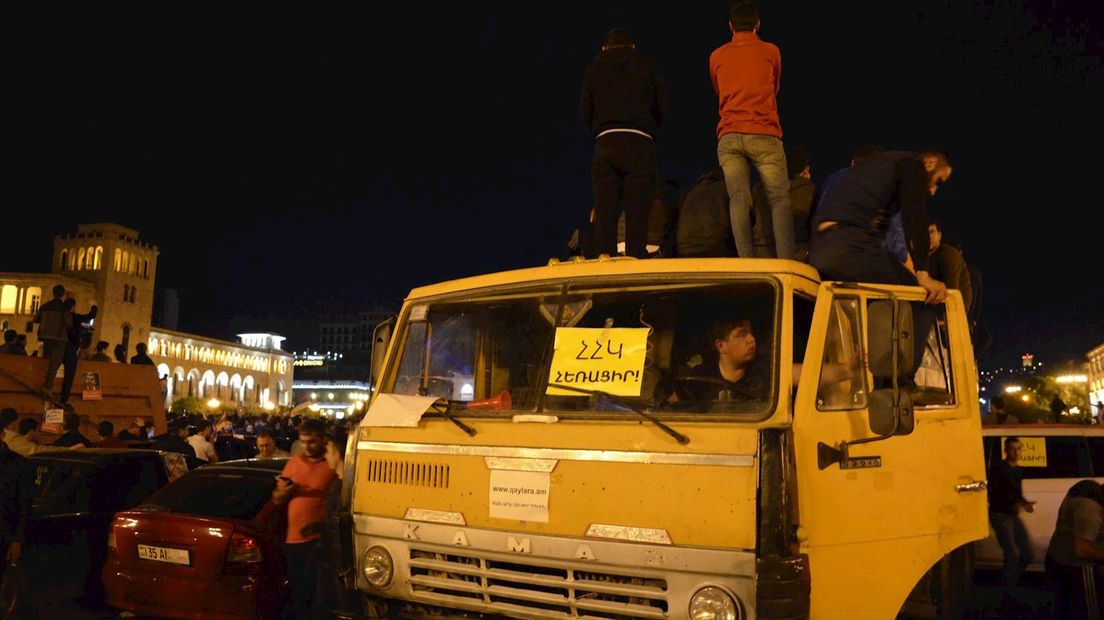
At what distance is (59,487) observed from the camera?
26.1 feet

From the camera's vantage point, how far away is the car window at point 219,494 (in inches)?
279

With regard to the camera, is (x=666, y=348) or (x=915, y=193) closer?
(x=666, y=348)

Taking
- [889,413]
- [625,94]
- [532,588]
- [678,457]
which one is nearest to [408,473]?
[532,588]

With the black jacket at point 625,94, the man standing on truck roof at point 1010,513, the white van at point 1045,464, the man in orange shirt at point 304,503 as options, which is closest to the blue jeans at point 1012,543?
the man standing on truck roof at point 1010,513

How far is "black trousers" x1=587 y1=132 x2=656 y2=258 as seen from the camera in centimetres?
672

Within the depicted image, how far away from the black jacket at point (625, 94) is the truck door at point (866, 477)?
2916 millimetres

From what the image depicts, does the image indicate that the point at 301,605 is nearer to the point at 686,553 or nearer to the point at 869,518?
the point at 686,553

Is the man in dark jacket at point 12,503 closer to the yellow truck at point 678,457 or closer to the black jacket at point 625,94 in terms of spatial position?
the yellow truck at point 678,457

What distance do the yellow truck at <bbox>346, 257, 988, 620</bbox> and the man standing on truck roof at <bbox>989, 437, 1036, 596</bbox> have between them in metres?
5.30

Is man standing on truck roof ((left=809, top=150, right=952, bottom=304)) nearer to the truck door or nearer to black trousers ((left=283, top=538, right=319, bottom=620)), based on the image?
the truck door

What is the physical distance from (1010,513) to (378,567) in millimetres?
7795

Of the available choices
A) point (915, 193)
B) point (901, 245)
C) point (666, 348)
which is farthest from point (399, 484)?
point (901, 245)

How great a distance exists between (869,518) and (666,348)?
1199mm

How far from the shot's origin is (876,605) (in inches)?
157
